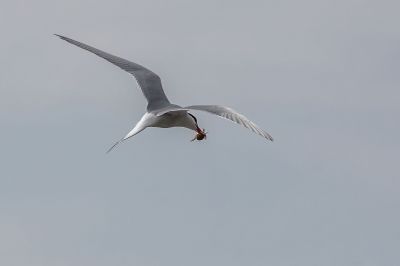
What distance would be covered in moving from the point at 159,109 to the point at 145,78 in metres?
4.78

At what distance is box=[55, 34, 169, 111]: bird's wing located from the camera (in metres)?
42.5

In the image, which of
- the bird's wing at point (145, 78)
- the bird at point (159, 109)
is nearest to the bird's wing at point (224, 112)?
the bird at point (159, 109)

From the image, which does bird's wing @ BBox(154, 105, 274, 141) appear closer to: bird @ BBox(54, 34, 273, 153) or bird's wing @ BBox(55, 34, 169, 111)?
bird @ BBox(54, 34, 273, 153)

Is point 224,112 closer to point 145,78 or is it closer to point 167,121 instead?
point 167,121

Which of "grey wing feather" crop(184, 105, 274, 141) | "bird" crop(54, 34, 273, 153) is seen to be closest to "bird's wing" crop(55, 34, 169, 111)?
"bird" crop(54, 34, 273, 153)

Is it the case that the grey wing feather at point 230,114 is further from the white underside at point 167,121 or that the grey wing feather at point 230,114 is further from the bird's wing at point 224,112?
the white underside at point 167,121

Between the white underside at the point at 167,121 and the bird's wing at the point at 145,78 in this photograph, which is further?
the bird's wing at the point at 145,78

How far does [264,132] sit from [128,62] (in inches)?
491

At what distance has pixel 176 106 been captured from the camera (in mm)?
40188

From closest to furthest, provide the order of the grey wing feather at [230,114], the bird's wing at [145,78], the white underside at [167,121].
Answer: the grey wing feather at [230,114] < the white underside at [167,121] < the bird's wing at [145,78]

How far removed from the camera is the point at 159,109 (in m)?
40.6

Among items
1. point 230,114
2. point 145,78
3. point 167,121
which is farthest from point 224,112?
point 145,78

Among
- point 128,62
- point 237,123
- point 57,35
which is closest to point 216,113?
point 237,123

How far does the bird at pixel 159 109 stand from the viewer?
124ft
